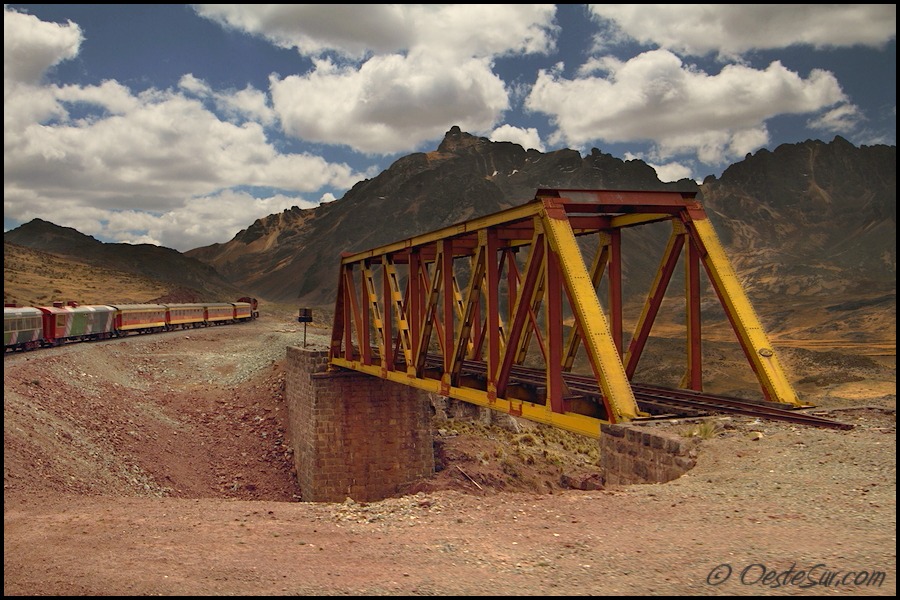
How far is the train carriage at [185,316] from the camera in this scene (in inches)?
2055

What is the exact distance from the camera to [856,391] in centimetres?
4438

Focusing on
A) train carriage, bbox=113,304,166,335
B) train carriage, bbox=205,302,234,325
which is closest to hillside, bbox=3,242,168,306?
train carriage, bbox=205,302,234,325

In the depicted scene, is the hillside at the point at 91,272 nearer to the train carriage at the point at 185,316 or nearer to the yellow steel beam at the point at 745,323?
the train carriage at the point at 185,316

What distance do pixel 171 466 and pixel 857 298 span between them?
3990 inches

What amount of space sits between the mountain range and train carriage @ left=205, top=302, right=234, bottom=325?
2374 inches

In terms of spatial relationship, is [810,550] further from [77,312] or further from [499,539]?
[77,312]

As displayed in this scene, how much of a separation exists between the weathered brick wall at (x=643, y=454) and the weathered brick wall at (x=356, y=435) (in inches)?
657

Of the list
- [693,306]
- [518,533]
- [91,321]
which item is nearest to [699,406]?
[693,306]

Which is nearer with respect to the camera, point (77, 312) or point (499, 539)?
point (499, 539)

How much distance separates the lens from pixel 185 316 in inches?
2143

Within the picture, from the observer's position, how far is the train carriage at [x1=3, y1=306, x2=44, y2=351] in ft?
108

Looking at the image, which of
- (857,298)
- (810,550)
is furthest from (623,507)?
(857,298)

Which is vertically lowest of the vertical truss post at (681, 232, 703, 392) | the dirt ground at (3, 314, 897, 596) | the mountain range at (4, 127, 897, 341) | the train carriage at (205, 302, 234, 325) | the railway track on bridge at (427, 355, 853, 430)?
the dirt ground at (3, 314, 897, 596)

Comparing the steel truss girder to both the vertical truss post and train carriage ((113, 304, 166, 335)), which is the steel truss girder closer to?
the vertical truss post
